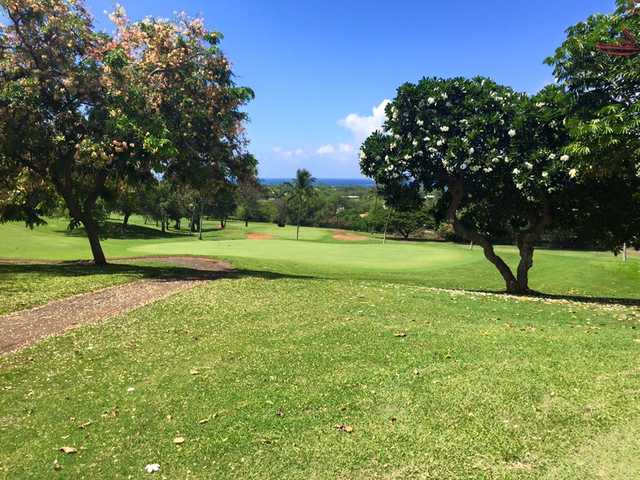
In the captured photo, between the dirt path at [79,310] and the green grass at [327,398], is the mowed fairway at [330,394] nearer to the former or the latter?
the green grass at [327,398]

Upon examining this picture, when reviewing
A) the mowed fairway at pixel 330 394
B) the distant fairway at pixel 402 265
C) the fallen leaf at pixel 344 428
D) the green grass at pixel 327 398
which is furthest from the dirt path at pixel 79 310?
the distant fairway at pixel 402 265

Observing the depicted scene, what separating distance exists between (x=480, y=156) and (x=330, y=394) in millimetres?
13838

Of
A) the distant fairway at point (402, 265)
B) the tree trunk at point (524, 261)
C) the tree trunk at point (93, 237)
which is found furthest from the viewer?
the distant fairway at point (402, 265)

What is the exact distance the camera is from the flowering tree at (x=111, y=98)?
18792 millimetres

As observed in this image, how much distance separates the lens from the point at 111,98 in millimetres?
19469

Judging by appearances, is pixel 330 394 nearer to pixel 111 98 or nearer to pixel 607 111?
pixel 607 111

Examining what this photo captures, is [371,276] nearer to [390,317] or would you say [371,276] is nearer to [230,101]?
[230,101]

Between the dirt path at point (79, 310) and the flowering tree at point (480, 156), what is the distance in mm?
9456

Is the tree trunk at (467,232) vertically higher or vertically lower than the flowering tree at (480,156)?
lower

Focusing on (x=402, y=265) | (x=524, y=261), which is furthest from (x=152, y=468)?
(x=402, y=265)

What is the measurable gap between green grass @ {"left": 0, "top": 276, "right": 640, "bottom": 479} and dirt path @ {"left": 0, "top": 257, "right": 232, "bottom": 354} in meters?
0.93

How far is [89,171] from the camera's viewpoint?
22.8 m

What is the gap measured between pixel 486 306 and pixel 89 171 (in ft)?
60.0

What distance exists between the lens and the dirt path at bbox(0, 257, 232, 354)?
11279mm
